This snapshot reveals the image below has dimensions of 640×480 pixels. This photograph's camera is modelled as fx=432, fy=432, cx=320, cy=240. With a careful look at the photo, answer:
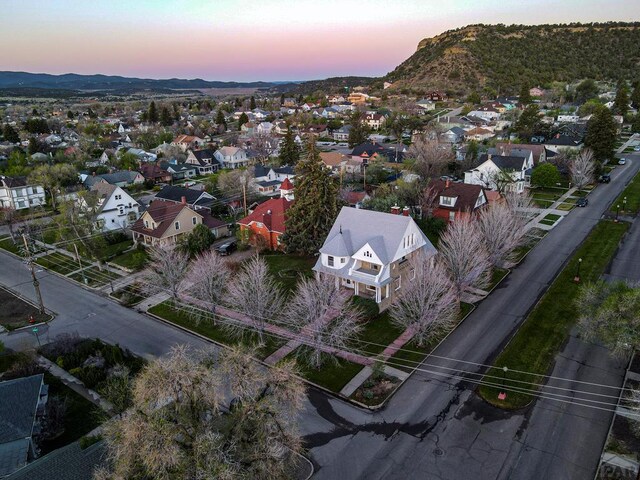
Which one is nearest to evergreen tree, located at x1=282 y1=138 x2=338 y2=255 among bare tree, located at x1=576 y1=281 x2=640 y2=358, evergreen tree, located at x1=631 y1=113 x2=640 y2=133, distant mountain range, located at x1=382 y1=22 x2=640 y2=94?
bare tree, located at x1=576 y1=281 x2=640 y2=358

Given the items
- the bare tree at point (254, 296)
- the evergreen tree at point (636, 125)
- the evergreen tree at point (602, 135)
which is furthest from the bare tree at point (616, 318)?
the evergreen tree at point (636, 125)

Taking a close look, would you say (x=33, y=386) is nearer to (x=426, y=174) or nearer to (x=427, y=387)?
(x=427, y=387)

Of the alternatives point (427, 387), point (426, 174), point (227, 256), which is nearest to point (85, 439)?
point (427, 387)

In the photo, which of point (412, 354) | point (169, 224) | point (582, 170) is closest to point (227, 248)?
point (169, 224)

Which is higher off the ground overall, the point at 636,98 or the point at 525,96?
the point at 525,96

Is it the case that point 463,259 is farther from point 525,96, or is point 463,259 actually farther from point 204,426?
point 525,96

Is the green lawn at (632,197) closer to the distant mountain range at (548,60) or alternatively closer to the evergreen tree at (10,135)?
the distant mountain range at (548,60)
